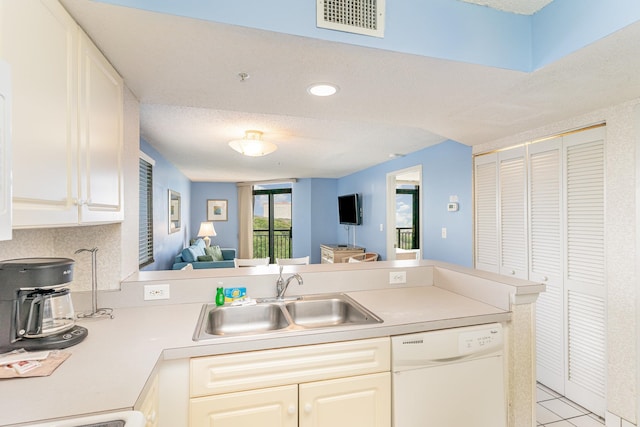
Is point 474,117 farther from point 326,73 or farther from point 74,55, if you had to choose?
point 74,55

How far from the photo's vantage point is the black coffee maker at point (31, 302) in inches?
42.9

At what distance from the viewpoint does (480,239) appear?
3.16 meters

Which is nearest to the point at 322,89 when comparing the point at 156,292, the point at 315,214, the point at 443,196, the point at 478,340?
the point at 156,292

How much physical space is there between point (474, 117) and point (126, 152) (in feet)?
7.39

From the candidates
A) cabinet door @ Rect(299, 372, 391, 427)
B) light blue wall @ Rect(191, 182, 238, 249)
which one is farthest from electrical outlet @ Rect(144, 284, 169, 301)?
light blue wall @ Rect(191, 182, 238, 249)

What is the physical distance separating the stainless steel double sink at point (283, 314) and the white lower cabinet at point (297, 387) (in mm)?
204

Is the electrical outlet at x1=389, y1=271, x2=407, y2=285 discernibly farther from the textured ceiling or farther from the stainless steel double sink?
the textured ceiling

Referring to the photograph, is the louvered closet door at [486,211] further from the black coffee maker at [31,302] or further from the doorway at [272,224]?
the doorway at [272,224]

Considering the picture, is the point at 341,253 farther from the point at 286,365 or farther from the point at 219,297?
the point at 286,365

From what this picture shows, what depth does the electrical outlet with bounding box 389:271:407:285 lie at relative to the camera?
86.2 inches

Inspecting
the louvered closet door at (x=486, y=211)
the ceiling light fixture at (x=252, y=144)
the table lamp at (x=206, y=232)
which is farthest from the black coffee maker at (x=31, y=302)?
the table lamp at (x=206, y=232)

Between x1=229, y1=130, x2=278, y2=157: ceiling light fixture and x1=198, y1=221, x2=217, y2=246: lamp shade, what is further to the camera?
x1=198, y1=221, x2=217, y2=246: lamp shade

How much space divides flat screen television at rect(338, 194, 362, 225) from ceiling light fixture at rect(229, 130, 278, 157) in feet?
9.48

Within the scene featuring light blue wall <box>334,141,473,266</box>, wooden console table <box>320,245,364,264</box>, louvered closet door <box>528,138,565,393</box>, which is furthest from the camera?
wooden console table <box>320,245,364,264</box>
